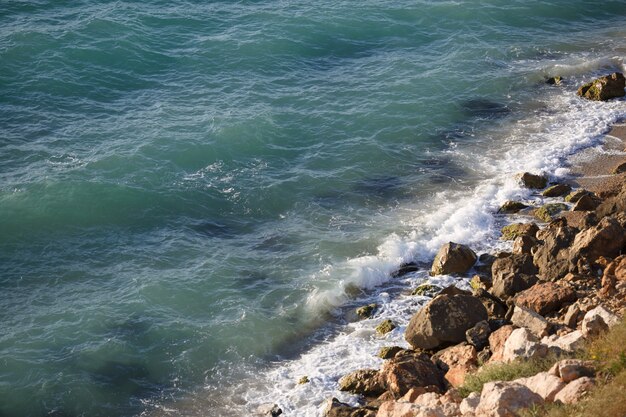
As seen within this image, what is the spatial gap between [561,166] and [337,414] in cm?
1763

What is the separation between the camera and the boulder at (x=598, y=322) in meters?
18.3

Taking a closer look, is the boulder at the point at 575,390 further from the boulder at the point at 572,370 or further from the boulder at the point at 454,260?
the boulder at the point at 454,260

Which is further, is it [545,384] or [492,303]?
[492,303]

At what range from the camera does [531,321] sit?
2075cm

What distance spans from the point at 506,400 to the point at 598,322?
13.6ft

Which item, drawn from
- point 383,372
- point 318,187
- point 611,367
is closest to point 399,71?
point 318,187

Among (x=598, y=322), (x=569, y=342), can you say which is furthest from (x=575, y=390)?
(x=598, y=322)

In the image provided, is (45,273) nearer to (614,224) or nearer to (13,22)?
(614,224)

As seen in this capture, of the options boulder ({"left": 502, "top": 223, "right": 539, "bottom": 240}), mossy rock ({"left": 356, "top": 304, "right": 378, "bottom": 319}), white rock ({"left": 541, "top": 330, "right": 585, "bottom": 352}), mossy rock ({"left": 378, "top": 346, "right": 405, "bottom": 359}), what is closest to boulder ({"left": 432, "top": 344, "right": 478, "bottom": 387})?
mossy rock ({"left": 378, "top": 346, "right": 405, "bottom": 359})

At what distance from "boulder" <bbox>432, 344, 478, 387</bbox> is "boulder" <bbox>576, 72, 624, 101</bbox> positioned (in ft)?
72.1

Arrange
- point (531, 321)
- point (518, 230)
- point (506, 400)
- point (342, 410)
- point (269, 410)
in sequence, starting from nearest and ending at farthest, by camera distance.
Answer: point (506, 400), point (342, 410), point (531, 321), point (269, 410), point (518, 230)

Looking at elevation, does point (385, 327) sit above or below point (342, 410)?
below

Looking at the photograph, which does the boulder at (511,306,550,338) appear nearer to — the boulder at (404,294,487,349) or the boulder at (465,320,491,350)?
the boulder at (465,320,491,350)

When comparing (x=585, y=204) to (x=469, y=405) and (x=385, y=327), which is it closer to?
(x=385, y=327)
